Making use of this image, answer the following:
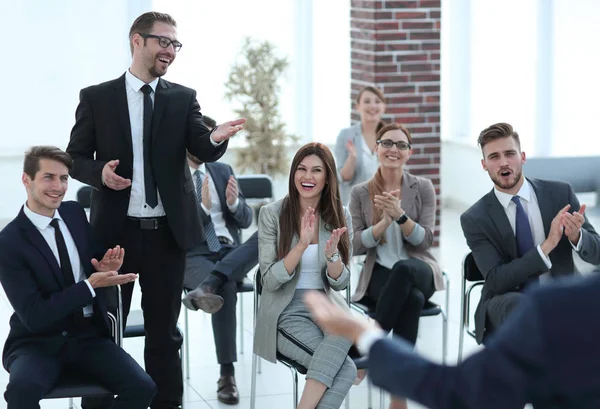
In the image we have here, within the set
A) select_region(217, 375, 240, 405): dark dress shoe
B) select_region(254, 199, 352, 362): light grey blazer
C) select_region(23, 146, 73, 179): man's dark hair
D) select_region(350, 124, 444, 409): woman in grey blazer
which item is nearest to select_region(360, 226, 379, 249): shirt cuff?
select_region(350, 124, 444, 409): woman in grey blazer

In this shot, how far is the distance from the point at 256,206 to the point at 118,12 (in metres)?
2.16

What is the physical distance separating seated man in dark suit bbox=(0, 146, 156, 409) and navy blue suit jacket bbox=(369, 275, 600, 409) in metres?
2.21

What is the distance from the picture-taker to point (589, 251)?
4.21m

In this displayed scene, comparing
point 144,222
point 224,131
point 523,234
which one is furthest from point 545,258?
point 144,222

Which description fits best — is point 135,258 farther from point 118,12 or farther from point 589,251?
point 118,12

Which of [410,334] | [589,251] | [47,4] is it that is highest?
[47,4]

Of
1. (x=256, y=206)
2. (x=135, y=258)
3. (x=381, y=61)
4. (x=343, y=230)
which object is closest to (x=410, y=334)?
(x=343, y=230)

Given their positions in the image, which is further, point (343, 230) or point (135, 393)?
point (343, 230)

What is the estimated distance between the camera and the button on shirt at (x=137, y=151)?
162 inches

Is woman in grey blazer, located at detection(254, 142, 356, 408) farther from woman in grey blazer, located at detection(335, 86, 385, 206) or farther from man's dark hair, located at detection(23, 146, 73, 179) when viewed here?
woman in grey blazer, located at detection(335, 86, 385, 206)

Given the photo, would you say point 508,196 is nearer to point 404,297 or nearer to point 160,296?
point 404,297

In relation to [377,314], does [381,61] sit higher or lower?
higher

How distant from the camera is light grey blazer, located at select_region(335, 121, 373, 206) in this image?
6395 millimetres

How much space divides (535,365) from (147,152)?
2.78m
